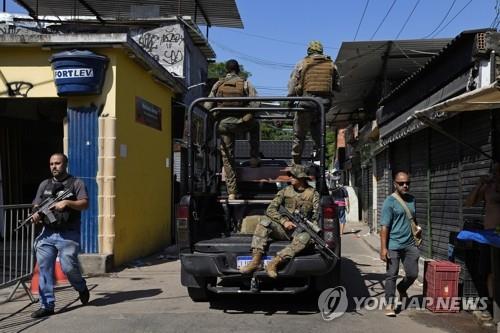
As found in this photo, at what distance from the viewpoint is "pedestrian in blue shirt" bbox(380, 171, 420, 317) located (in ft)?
21.3

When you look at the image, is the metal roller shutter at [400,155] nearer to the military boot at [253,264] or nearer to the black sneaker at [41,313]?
the military boot at [253,264]

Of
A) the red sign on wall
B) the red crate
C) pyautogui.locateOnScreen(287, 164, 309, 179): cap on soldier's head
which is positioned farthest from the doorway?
the red crate

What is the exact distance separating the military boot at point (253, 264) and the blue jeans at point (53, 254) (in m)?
2.05

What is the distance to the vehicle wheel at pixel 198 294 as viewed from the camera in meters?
7.14

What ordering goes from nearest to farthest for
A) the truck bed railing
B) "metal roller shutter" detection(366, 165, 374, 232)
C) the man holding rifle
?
the man holding rifle
the truck bed railing
"metal roller shutter" detection(366, 165, 374, 232)

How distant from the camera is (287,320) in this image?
6352mm

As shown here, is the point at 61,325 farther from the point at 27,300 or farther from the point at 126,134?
the point at 126,134

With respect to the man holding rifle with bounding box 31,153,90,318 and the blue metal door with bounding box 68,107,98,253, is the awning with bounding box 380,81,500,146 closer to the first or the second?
the man holding rifle with bounding box 31,153,90,318

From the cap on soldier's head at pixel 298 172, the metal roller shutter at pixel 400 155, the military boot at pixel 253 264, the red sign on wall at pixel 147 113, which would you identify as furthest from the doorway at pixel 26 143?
the metal roller shutter at pixel 400 155

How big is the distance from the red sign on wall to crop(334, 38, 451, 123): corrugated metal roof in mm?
4316

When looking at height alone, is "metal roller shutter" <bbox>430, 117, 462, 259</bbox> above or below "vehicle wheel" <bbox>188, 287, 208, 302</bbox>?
above

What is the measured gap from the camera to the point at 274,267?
6238mm

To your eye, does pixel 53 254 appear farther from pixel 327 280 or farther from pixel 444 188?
pixel 444 188

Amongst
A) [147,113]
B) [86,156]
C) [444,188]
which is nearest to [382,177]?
[444,188]
